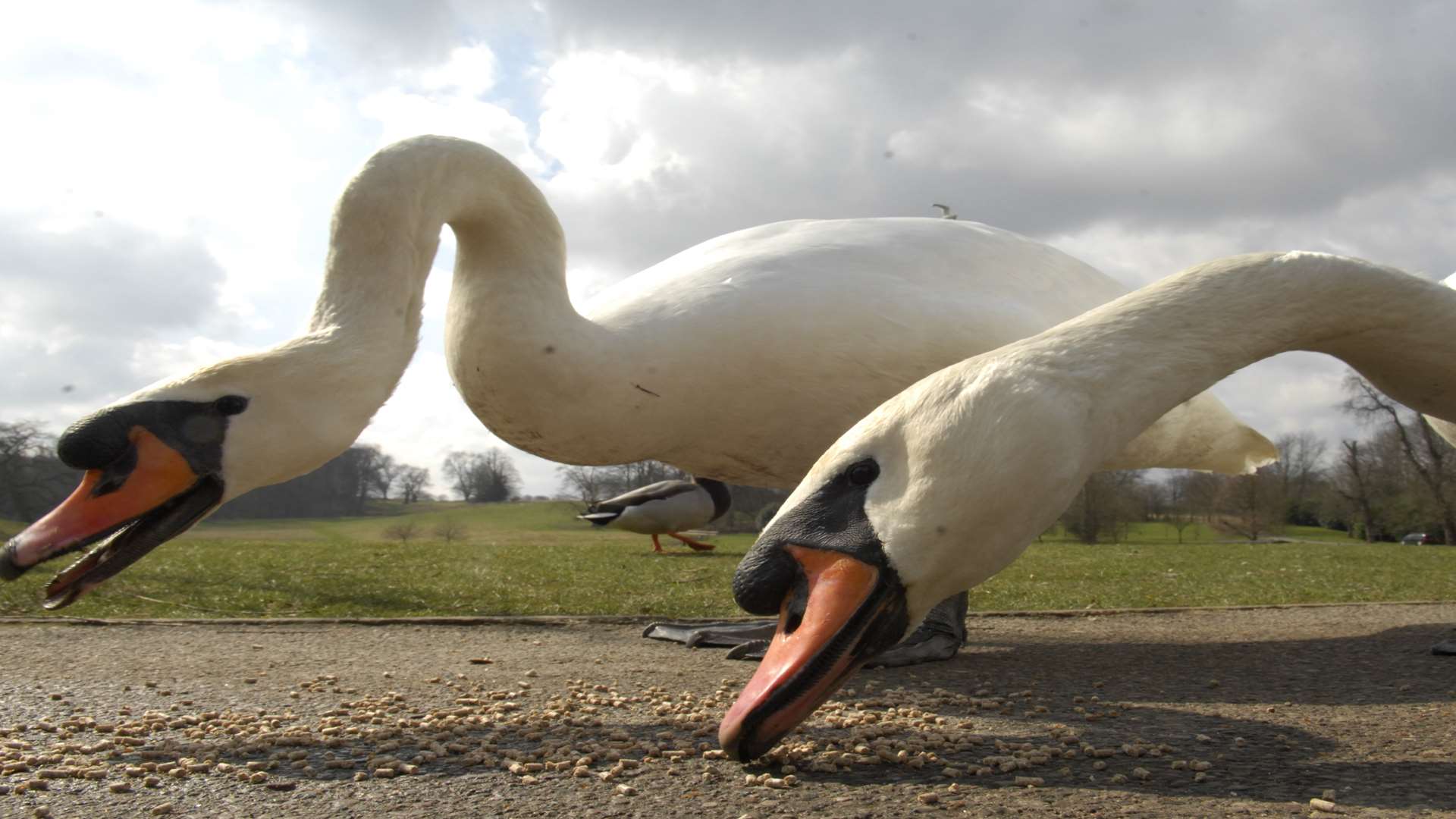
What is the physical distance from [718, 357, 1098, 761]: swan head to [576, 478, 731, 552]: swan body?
42.8ft

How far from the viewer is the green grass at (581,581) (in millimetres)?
7602

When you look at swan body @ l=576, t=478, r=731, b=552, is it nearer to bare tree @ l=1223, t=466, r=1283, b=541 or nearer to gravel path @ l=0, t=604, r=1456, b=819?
gravel path @ l=0, t=604, r=1456, b=819

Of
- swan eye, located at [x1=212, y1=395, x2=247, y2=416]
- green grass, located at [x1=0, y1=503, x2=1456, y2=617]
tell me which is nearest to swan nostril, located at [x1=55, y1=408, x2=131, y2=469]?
swan eye, located at [x1=212, y1=395, x2=247, y2=416]

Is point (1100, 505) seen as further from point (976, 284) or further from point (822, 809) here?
point (822, 809)

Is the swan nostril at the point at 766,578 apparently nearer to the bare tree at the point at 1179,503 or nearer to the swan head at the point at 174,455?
the swan head at the point at 174,455

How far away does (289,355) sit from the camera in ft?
11.5

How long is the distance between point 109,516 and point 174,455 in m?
0.25

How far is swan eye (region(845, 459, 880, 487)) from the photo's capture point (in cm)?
250

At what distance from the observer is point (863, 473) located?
2.51m

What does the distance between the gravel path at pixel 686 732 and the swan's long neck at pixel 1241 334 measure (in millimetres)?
1018

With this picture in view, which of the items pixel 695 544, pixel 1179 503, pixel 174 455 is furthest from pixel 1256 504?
pixel 174 455

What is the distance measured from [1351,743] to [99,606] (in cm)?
749

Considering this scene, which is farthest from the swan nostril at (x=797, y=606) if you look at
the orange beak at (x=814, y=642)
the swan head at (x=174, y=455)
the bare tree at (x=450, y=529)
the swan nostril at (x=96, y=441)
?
the bare tree at (x=450, y=529)

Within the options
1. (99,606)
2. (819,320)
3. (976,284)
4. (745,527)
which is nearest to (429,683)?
(819,320)
